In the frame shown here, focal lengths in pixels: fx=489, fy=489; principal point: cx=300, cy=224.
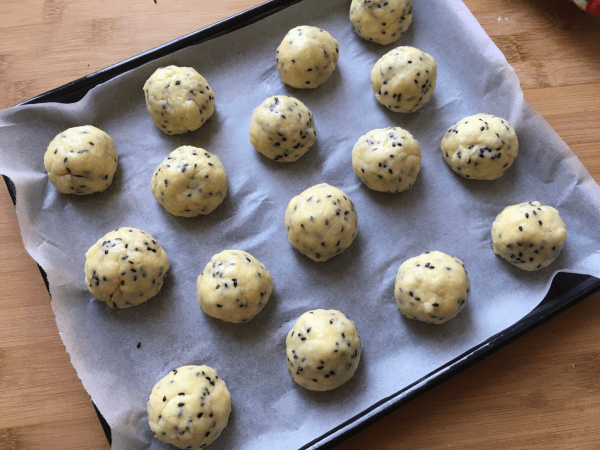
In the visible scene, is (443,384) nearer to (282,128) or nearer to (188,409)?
(188,409)

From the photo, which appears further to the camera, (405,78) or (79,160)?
(405,78)

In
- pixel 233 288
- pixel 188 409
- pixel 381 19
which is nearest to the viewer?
pixel 188 409

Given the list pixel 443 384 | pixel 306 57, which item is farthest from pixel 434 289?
pixel 306 57

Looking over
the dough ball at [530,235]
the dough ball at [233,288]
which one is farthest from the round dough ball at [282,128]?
the dough ball at [530,235]

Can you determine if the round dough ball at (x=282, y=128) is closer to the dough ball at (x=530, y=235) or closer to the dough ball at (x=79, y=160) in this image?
the dough ball at (x=79, y=160)

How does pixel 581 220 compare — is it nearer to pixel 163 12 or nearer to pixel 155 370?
pixel 155 370

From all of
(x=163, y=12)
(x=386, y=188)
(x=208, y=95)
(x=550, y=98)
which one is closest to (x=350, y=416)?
(x=386, y=188)
